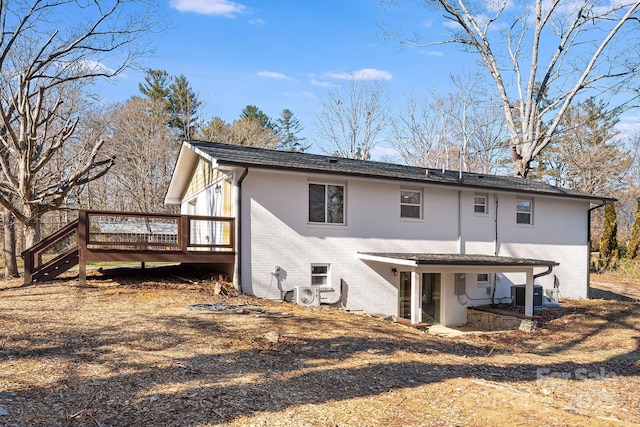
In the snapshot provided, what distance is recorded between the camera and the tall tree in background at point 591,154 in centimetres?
3127

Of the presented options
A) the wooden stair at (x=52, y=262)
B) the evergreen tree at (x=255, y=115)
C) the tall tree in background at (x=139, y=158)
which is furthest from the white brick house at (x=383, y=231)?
the evergreen tree at (x=255, y=115)

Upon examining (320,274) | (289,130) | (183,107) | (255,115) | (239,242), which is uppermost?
(255,115)

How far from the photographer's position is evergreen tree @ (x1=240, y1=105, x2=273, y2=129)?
38.8 metres

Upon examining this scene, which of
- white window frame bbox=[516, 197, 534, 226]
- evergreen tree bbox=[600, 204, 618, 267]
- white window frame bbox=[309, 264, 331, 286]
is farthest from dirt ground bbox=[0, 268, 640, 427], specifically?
evergreen tree bbox=[600, 204, 618, 267]

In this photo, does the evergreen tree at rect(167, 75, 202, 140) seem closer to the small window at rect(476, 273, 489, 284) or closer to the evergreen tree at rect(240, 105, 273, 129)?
the evergreen tree at rect(240, 105, 273, 129)

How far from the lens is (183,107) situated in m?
32.5

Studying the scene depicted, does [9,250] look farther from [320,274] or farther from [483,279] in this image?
[483,279]

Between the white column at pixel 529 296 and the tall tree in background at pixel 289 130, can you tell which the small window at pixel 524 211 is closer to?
the white column at pixel 529 296

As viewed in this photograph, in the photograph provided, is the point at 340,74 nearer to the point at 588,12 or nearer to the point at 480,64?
the point at 480,64

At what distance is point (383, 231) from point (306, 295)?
3.16 meters

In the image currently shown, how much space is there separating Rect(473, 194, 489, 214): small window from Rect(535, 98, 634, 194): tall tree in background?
20.0 meters

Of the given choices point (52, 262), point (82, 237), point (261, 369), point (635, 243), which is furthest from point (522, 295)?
point (635, 243)

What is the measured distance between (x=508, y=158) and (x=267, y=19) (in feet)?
84.2

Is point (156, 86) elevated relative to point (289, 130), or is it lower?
elevated
